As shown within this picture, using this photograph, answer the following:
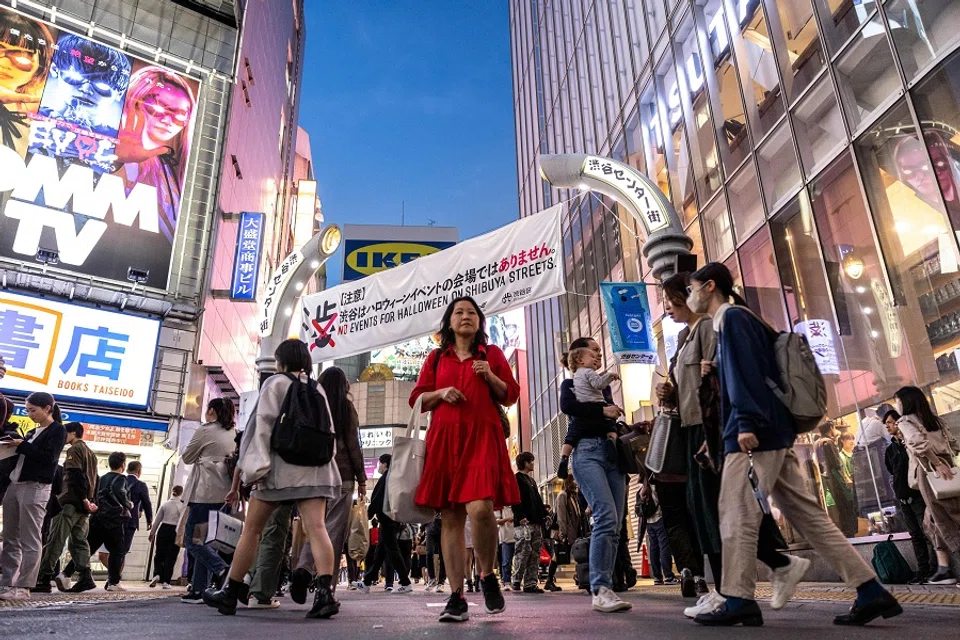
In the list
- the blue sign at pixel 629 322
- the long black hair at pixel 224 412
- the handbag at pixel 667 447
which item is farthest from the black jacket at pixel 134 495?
the handbag at pixel 667 447

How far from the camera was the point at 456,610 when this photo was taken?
3465mm

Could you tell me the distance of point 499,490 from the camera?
142 inches

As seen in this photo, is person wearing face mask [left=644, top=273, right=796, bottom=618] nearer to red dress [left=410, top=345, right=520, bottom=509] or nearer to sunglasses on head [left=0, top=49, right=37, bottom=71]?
red dress [left=410, top=345, right=520, bottom=509]

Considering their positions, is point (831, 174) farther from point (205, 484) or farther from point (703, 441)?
point (205, 484)

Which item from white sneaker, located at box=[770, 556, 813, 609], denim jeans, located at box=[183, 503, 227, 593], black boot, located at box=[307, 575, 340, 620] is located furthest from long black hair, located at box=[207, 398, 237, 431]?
white sneaker, located at box=[770, 556, 813, 609]

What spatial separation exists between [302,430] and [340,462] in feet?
5.92

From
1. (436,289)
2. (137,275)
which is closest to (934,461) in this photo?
(436,289)

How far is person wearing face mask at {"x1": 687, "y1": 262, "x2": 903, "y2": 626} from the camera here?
3012mm

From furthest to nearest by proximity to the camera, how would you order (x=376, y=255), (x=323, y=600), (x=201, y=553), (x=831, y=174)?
A: 1. (x=376, y=255)
2. (x=831, y=174)
3. (x=201, y=553)
4. (x=323, y=600)

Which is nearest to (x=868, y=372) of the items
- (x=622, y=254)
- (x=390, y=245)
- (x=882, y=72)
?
(x=882, y=72)

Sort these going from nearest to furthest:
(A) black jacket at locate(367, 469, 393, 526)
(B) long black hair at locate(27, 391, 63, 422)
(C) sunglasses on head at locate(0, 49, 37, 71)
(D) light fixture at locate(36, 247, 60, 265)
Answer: (B) long black hair at locate(27, 391, 63, 422)
(A) black jacket at locate(367, 469, 393, 526)
(D) light fixture at locate(36, 247, 60, 265)
(C) sunglasses on head at locate(0, 49, 37, 71)

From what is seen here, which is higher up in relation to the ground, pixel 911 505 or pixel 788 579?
pixel 911 505

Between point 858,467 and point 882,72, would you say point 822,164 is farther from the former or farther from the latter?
point 858,467

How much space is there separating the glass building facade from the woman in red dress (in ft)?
19.5
